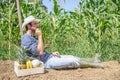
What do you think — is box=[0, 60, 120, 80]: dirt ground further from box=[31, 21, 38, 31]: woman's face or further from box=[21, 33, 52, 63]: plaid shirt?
box=[31, 21, 38, 31]: woman's face

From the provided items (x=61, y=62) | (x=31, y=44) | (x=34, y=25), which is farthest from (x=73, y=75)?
(x=34, y=25)

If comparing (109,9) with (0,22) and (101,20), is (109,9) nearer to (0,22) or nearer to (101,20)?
(101,20)

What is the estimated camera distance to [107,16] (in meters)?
7.93

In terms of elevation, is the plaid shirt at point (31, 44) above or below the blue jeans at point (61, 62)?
above

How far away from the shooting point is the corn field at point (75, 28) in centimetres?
798

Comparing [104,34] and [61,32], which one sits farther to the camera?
[61,32]

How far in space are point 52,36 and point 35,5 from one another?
4.09 feet

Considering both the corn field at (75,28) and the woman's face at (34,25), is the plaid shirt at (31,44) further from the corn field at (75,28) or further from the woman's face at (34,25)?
the corn field at (75,28)

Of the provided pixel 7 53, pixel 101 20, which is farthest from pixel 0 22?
pixel 101 20

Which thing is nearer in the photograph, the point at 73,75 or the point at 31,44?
the point at 73,75

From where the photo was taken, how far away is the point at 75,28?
8.84m

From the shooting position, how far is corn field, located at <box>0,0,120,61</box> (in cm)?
798

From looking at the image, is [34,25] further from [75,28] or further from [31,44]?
[75,28]

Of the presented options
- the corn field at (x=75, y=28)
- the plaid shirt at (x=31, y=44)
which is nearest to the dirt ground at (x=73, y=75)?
the plaid shirt at (x=31, y=44)
